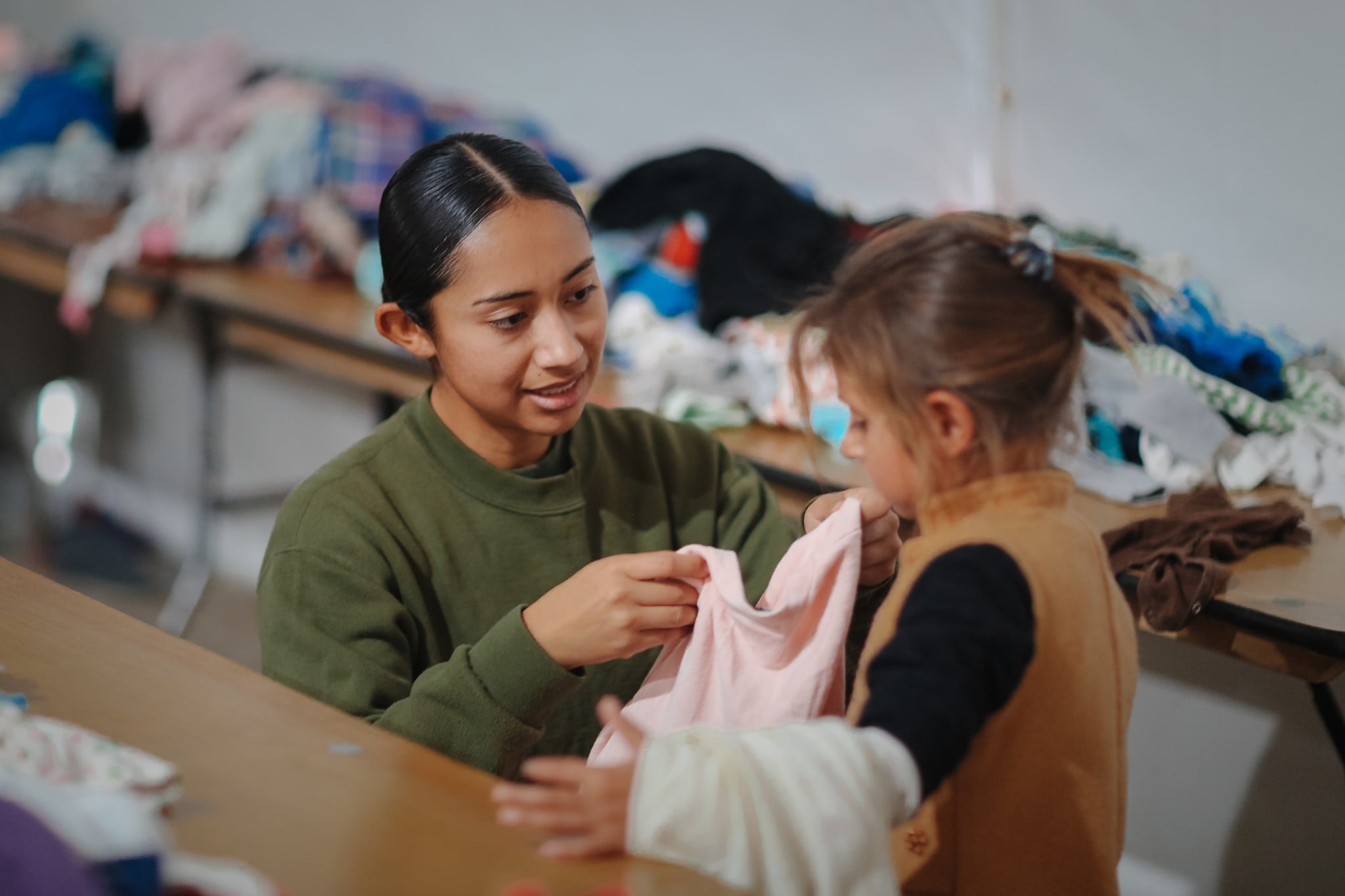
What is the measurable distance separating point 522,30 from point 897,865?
3.13 meters

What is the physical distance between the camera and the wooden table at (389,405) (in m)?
1.44

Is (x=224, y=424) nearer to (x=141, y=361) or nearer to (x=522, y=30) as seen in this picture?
(x=141, y=361)

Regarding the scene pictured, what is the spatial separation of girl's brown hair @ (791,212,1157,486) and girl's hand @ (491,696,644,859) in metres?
0.31

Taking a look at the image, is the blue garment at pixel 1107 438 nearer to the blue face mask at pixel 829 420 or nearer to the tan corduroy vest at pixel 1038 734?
the blue face mask at pixel 829 420

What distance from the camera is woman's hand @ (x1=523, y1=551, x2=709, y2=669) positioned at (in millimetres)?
996

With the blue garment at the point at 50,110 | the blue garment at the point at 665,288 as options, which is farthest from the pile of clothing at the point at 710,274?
the blue garment at the point at 50,110

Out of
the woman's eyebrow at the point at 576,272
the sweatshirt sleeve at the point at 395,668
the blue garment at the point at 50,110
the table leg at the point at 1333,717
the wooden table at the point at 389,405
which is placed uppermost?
the woman's eyebrow at the point at 576,272

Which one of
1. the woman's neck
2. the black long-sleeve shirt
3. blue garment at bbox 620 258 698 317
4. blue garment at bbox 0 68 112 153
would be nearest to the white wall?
blue garment at bbox 620 258 698 317

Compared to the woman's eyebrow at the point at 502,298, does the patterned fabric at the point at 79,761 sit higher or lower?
lower

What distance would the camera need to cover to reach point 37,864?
0.63 metres

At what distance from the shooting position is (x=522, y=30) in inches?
142

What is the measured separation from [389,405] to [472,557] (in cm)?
192

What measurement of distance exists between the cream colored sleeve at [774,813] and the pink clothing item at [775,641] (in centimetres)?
27

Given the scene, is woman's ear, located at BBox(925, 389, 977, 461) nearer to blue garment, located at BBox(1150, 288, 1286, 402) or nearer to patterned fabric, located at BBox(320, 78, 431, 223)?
blue garment, located at BBox(1150, 288, 1286, 402)
